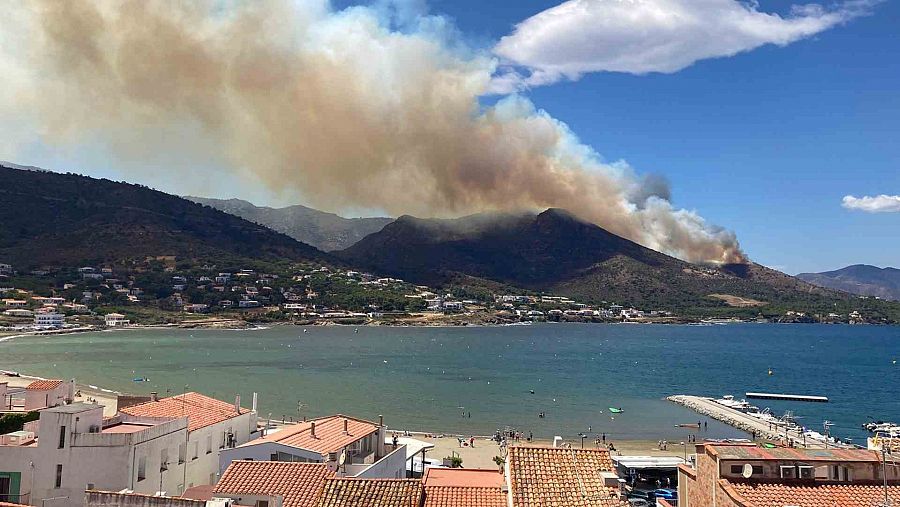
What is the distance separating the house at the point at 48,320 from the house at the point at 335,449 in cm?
12966

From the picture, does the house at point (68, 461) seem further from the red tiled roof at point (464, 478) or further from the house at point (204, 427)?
the red tiled roof at point (464, 478)

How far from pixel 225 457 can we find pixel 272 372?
6671 centimetres

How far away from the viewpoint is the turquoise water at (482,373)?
191 feet

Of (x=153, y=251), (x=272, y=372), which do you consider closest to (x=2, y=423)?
(x=272, y=372)

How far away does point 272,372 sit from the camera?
81938 millimetres

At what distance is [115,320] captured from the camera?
14350cm

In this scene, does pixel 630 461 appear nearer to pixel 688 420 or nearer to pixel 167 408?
pixel 167 408

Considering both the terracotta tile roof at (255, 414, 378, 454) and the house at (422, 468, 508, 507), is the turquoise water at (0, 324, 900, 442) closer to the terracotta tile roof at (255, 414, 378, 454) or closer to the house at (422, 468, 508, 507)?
the terracotta tile roof at (255, 414, 378, 454)

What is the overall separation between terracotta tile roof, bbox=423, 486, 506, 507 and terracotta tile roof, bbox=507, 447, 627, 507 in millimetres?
621

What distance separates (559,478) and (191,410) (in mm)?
13349

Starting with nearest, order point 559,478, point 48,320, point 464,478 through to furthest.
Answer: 1. point 559,478
2. point 464,478
3. point 48,320

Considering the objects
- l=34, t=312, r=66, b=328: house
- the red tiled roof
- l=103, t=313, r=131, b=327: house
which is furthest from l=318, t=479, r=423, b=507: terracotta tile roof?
l=103, t=313, r=131, b=327: house

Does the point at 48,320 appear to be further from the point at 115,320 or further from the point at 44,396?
the point at 44,396

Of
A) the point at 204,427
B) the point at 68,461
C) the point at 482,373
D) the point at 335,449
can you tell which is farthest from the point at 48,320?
the point at 335,449
